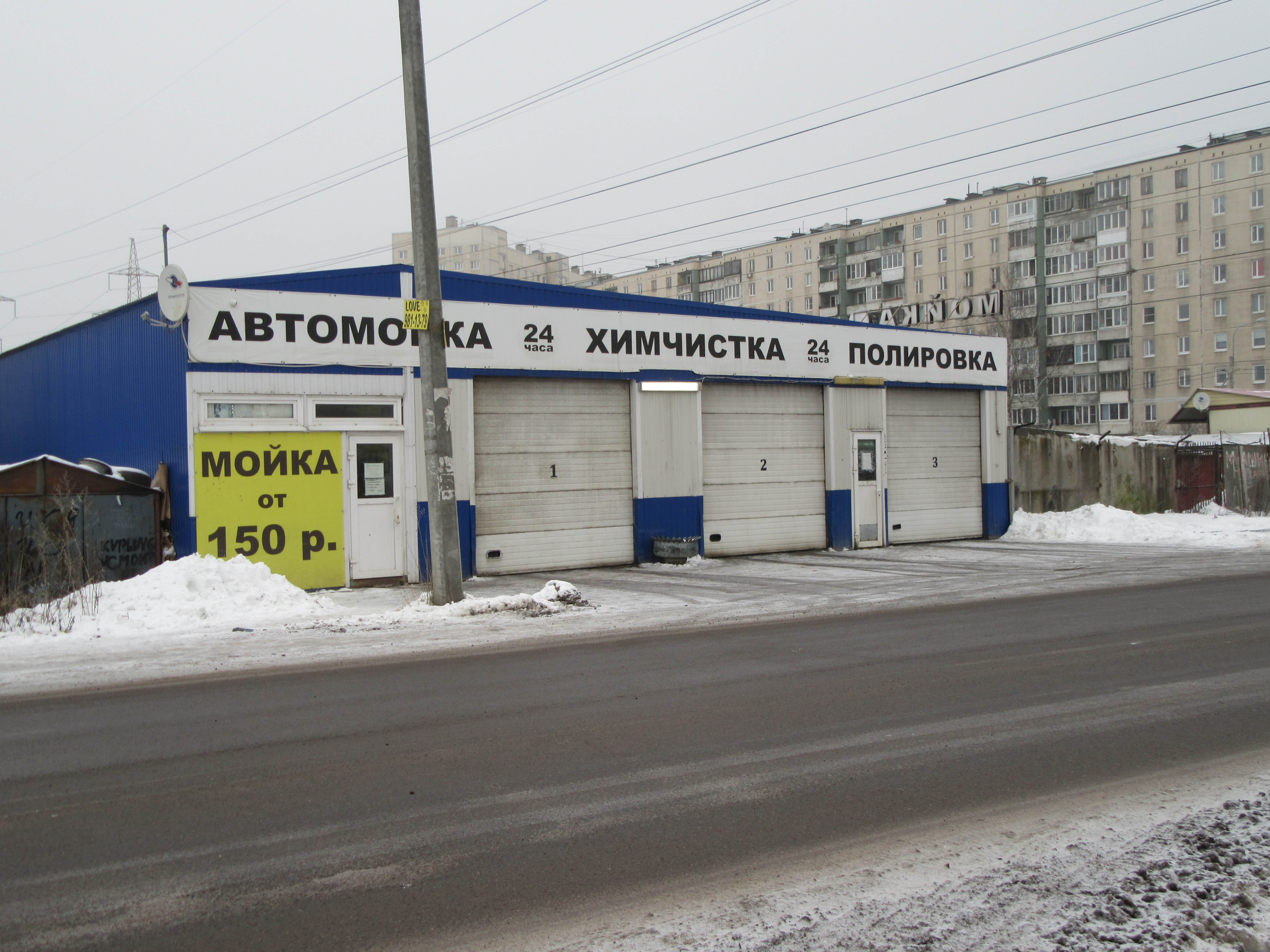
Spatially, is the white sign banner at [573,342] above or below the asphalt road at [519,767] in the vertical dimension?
above

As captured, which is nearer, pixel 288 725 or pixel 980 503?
pixel 288 725

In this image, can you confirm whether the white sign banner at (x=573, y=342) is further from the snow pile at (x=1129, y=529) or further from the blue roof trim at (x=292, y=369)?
the snow pile at (x=1129, y=529)

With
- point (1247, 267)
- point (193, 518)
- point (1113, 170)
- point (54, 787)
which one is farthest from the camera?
point (1113, 170)

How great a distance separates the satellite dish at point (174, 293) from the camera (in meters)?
13.9

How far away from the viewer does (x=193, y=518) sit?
561 inches

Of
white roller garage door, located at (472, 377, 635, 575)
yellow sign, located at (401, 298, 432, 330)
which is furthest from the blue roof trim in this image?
yellow sign, located at (401, 298, 432, 330)

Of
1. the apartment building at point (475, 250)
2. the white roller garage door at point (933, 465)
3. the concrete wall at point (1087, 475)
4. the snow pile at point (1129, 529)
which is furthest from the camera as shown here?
the apartment building at point (475, 250)

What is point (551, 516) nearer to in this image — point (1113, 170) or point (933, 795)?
point (933, 795)

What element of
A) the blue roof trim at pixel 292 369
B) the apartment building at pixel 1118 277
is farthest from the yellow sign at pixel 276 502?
the apartment building at pixel 1118 277

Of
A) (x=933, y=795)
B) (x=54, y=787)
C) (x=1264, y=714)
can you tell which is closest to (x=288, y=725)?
(x=54, y=787)

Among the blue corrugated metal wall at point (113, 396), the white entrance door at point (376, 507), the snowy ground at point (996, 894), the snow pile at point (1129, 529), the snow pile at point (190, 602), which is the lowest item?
the snow pile at point (1129, 529)

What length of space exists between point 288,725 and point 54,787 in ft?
5.16

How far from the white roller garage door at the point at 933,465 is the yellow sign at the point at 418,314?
12939mm

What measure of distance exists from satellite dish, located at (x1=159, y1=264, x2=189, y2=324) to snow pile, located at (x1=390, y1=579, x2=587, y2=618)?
5430 millimetres
